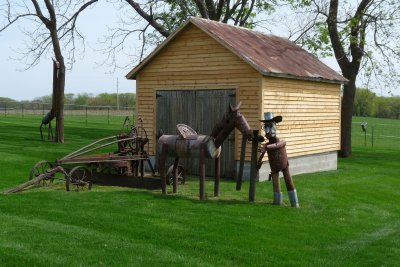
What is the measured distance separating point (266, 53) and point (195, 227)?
8.97m

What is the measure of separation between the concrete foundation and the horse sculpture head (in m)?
3.72

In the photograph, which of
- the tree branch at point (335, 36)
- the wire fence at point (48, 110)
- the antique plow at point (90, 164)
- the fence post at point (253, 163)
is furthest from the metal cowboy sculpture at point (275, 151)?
the wire fence at point (48, 110)

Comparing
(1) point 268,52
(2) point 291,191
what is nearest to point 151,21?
(1) point 268,52

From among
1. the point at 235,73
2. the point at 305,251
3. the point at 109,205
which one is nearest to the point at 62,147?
the point at 235,73

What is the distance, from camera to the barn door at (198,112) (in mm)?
16938

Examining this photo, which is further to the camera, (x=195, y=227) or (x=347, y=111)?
(x=347, y=111)

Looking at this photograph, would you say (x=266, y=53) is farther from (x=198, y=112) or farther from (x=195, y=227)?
(x=195, y=227)

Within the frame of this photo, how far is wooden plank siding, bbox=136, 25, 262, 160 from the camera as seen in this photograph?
16406 mm

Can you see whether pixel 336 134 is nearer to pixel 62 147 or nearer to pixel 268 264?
pixel 62 147

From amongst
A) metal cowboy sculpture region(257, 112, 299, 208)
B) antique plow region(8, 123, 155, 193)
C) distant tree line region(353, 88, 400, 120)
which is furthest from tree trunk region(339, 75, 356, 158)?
distant tree line region(353, 88, 400, 120)

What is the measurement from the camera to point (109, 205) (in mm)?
11969

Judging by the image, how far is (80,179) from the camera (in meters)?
14.1

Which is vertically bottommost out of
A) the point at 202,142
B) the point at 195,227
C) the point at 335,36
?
the point at 195,227

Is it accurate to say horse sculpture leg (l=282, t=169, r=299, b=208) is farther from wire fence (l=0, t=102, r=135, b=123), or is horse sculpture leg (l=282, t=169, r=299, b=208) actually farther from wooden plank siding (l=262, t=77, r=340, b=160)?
wire fence (l=0, t=102, r=135, b=123)
